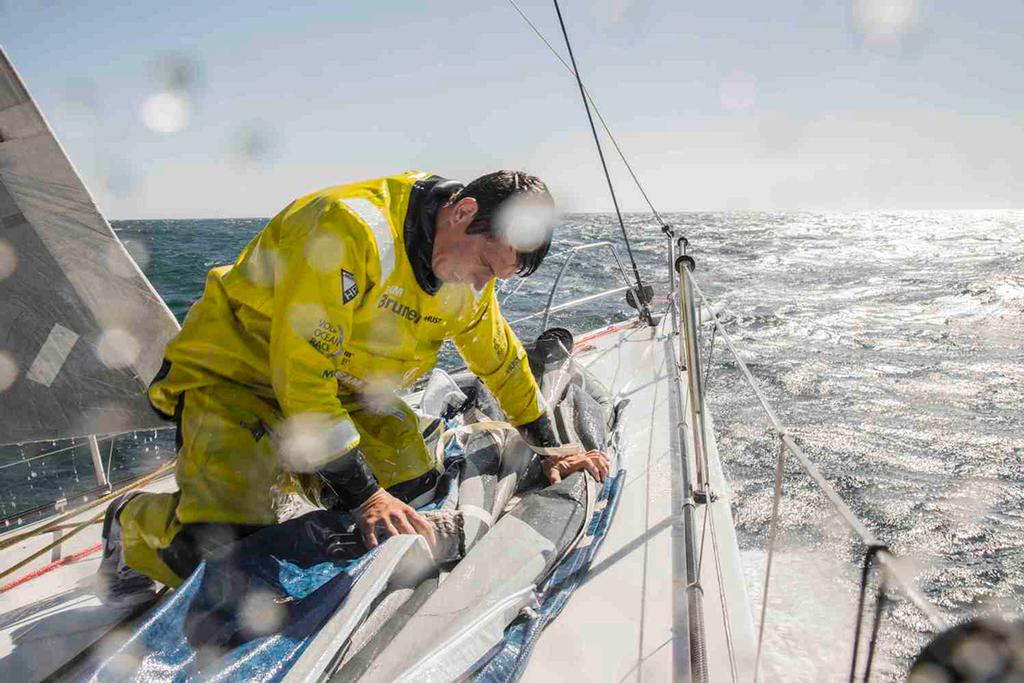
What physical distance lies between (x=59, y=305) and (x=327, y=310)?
1326 mm

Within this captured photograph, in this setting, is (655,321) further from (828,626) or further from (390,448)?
(390,448)

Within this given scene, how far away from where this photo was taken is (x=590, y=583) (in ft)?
5.57

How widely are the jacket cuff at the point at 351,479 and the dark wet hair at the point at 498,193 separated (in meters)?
0.59

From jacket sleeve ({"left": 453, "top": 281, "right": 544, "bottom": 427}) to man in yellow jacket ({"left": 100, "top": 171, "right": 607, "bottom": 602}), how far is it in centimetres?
33

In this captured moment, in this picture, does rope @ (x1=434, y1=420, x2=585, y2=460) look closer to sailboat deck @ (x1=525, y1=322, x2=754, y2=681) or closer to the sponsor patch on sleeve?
sailboat deck @ (x1=525, y1=322, x2=754, y2=681)

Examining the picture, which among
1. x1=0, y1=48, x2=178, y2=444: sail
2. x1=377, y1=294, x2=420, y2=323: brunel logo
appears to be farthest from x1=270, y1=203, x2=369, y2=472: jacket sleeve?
x1=0, y1=48, x2=178, y2=444: sail

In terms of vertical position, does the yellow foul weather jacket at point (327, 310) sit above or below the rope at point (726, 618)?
above

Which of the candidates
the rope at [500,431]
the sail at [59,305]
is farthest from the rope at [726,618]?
the sail at [59,305]

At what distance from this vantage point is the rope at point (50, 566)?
173 cm

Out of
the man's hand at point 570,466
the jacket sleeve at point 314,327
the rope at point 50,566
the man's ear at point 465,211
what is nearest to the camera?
the jacket sleeve at point 314,327

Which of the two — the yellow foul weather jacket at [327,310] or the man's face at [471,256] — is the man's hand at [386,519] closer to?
the yellow foul weather jacket at [327,310]

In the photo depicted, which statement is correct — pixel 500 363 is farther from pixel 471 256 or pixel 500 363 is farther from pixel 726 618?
pixel 726 618

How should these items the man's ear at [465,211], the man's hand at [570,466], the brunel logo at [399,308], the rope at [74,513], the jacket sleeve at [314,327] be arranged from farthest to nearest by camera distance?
the man's hand at [570,466]
the rope at [74,513]
the brunel logo at [399,308]
the man's ear at [465,211]
the jacket sleeve at [314,327]

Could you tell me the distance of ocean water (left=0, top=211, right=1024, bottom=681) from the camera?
2410 millimetres
